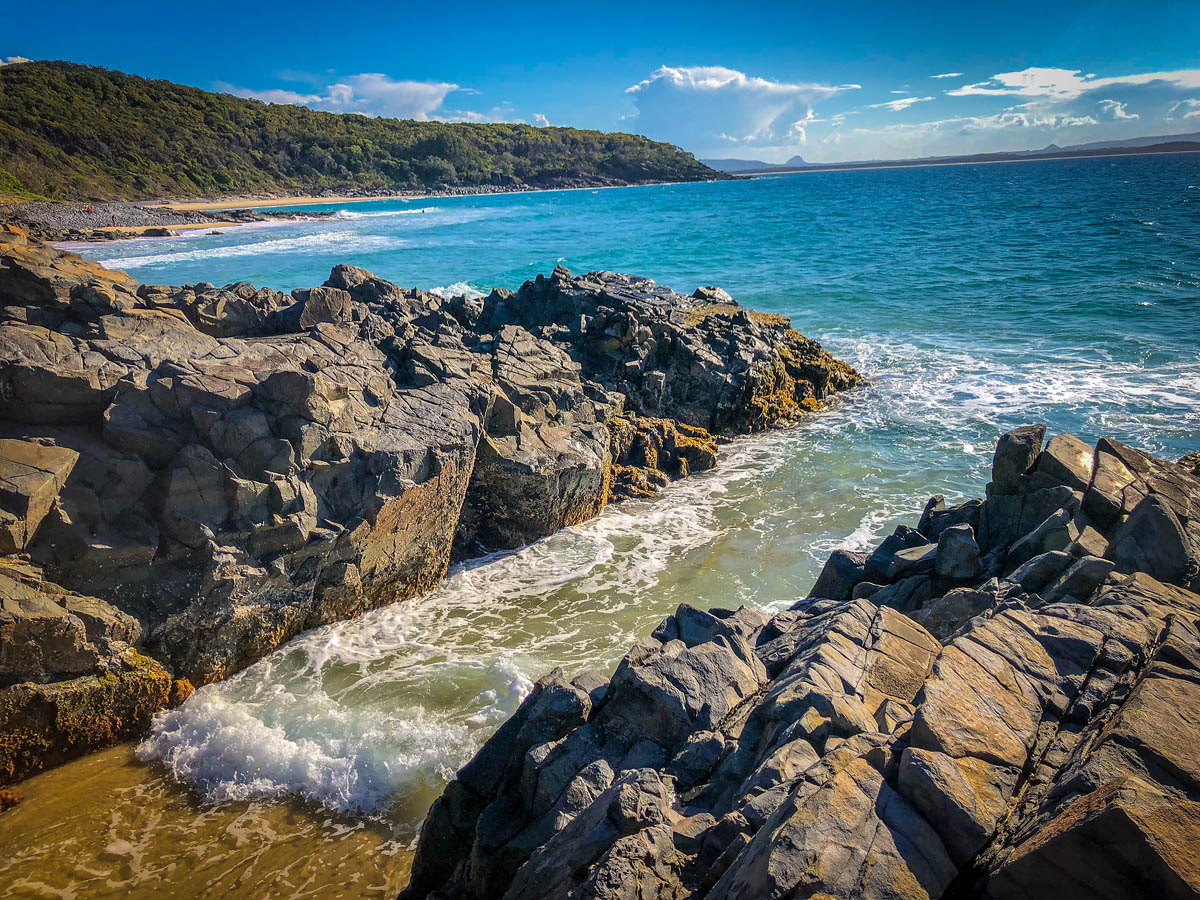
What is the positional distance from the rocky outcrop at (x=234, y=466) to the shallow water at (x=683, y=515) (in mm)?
756

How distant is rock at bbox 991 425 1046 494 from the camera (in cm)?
1016

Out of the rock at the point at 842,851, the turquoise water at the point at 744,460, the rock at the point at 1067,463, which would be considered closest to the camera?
the rock at the point at 842,851

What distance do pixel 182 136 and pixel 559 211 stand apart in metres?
64.9

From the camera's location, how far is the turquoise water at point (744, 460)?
8.71 meters

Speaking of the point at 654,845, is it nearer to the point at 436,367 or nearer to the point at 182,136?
the point at 436,367

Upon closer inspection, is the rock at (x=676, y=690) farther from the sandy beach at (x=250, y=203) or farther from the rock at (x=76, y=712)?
the sandy beach at (x=250, y=203)

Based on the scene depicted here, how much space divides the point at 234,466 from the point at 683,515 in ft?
30.0

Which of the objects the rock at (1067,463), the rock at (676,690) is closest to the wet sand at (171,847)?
the rock at (676,690)

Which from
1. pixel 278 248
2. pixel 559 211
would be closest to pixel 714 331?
pixel 278 248

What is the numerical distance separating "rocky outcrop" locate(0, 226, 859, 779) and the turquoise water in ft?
2.74

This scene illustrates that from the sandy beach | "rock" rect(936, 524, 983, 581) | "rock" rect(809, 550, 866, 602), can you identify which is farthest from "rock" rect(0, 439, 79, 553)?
the sandy beach

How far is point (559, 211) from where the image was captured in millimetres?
100938

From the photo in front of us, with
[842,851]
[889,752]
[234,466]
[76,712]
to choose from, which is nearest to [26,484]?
[234,466]

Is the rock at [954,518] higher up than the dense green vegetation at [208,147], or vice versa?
the dense green vegetation at [208,147]
